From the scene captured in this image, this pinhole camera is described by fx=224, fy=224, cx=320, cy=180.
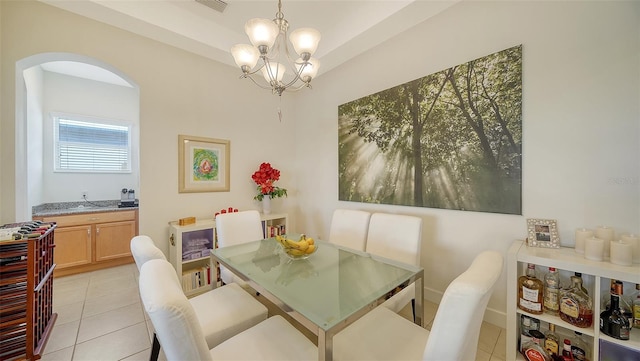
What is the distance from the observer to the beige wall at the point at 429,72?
138cm

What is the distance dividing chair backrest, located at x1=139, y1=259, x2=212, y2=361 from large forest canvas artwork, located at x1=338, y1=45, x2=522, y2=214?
6.64 ft

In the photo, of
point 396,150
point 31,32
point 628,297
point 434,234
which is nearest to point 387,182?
point 396,150

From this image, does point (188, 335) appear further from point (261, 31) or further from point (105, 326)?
point (105, 326)

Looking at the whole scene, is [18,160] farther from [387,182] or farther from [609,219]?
[609,219]

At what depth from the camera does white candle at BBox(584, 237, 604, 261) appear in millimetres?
1256

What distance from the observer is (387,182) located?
244cm

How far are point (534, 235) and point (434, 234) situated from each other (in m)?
0.72

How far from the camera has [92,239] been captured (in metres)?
2.99

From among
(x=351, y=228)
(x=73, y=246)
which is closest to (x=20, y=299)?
(x=73, y=246)

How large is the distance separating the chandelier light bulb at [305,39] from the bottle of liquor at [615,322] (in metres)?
2.23

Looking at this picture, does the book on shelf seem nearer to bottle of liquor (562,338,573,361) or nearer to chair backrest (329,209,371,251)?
chair backrest (329,209,371,251)

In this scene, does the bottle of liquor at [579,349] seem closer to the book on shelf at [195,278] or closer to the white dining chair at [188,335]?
the white dining chair at [188,335]

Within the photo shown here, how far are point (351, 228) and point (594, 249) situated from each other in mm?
1567

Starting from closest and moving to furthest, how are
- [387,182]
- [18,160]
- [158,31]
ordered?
1. [18,160]
2. [158,31]
3. [387,182]
